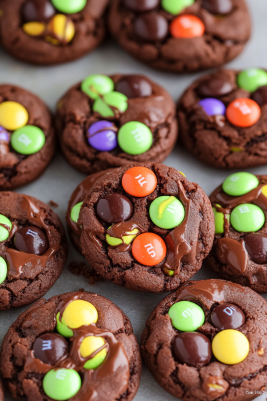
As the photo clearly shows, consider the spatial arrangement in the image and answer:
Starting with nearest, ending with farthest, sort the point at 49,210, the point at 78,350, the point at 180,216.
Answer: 1. the point at 78,350
2. the point at 180,216
3. the point at 49,210

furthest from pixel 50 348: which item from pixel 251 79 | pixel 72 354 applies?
pixel 251 79

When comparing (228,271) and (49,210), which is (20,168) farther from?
(228,271)

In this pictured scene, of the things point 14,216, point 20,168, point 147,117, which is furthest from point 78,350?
point 147,117

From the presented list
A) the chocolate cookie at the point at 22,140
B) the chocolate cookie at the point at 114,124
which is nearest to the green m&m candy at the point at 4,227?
the chocolate cookie at the point at 22,140

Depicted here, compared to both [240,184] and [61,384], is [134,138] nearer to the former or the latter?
[240,184]

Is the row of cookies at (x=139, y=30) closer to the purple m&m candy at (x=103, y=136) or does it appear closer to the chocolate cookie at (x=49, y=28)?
the chocolate cookie at (x=49, y=28)

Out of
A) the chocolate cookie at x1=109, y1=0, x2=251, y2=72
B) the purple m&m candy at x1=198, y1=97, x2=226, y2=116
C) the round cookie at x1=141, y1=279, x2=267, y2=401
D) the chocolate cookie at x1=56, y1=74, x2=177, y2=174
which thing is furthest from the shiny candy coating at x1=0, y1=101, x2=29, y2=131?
the round cookie at x1=141, y1=279, x2=267, y2=401

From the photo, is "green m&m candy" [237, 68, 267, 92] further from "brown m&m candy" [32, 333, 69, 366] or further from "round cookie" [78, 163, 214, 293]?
"brown m&m candy" [32, 333, 69, 366]
